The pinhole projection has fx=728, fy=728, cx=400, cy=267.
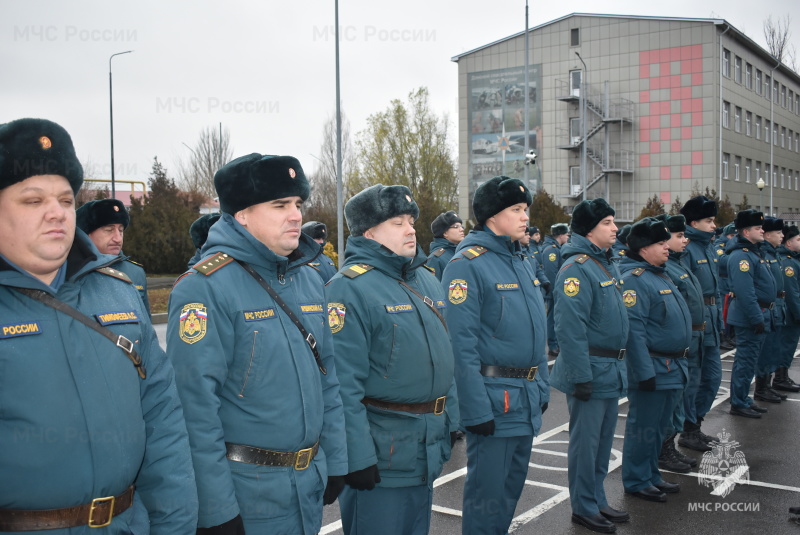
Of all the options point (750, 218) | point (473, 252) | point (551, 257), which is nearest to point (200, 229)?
point (473, 252)

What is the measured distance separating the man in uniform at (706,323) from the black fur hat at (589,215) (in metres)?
2.12

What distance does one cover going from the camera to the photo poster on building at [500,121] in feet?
142

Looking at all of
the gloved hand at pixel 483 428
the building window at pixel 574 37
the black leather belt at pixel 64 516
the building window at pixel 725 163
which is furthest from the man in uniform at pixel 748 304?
the building window at pixel 725 163

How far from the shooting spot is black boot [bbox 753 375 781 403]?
31.8 feet

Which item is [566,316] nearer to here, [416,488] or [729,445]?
[416,488]

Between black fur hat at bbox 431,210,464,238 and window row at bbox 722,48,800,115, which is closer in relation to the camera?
black fur hat at bbox 431,210,464,238

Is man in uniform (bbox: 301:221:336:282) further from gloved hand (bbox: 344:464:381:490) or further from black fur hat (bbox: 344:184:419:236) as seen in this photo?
gloved hand (bbox: 344:464:381:490)

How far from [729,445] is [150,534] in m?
6.82

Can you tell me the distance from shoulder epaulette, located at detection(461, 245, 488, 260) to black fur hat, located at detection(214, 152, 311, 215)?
6.09ft

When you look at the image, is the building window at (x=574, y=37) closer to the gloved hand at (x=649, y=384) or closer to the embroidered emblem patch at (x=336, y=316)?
A: the gloved hand at (x=649, y=384)

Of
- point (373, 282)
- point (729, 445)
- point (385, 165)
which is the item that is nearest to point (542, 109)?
point (385, 165)

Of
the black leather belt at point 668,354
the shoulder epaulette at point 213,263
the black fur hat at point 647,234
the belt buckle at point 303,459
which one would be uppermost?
the black fur hat at point 647,234

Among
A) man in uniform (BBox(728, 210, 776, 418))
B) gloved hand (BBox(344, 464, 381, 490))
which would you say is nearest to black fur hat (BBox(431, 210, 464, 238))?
man in uniform (BBox(728, 210, 776, 418))

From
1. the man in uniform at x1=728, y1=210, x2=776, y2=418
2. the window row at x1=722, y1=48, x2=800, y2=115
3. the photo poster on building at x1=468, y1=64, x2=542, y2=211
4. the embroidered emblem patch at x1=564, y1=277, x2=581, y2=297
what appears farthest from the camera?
the photo poster on building at x1=468, y1=64, x2=542, y2=211
